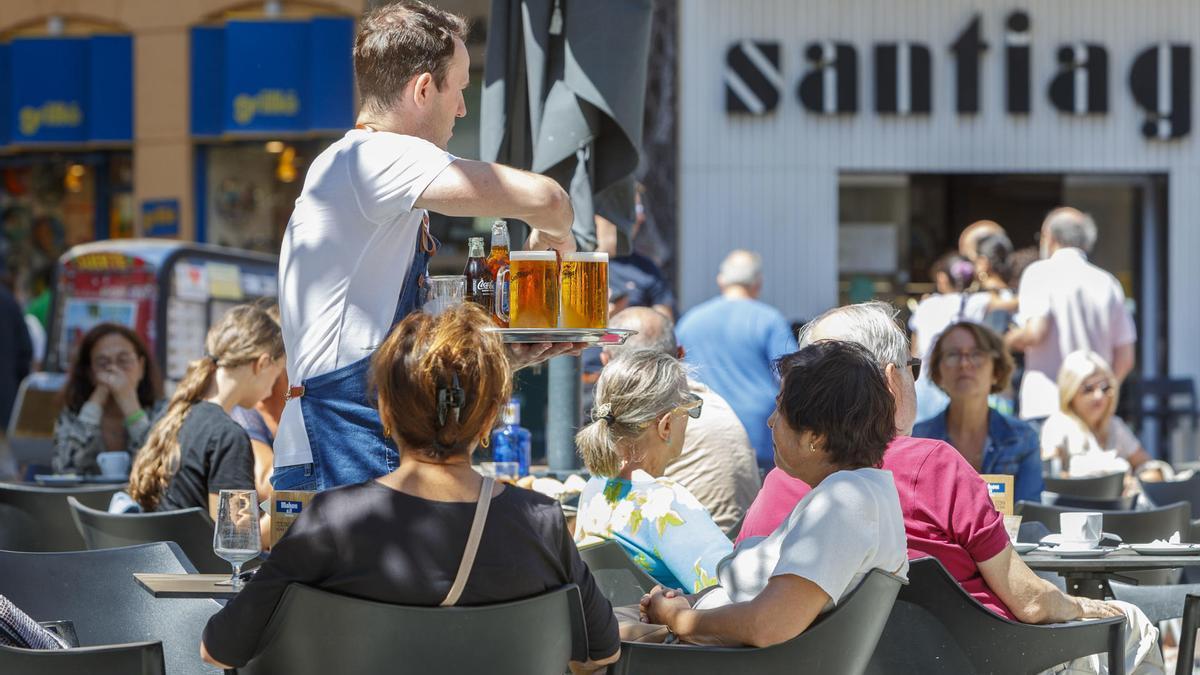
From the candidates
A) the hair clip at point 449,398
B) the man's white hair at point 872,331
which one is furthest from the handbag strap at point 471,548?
the man's white hair at point 872,331

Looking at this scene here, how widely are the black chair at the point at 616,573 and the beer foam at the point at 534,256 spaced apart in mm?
718

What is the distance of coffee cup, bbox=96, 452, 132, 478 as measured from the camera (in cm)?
646

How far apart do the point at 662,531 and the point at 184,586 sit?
3.40 ft

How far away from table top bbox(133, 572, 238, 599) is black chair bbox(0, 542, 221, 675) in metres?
0.16

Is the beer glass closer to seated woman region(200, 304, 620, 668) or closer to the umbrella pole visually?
Result: seated woman region(200, 304, 620, 668)

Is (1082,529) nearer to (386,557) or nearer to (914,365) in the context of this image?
(914,365)

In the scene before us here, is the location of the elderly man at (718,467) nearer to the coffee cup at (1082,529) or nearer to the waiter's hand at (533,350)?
the coffee cup at (1082,529)

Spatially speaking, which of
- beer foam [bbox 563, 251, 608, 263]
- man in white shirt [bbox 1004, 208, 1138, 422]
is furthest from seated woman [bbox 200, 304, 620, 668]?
man in white shirt [bbox 1004, 208, 1138, 422]

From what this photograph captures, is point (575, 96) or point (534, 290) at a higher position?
point (575, 96)

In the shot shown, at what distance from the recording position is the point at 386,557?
2.57 meters

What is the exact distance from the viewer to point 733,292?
7.96m

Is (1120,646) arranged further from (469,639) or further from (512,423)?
(512,423)

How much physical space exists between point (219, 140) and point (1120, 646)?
515 inches

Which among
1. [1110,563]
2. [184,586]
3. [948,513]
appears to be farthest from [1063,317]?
[184,586]
